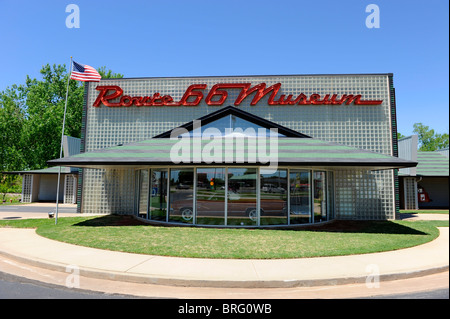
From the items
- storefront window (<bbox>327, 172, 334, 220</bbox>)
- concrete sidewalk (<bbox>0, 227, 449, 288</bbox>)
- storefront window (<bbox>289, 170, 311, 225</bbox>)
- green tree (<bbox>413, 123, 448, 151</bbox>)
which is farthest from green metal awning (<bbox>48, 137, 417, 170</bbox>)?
green tree (<bbox>413, 123, 448, 151</bbox>)

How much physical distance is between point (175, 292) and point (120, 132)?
47.0 ft

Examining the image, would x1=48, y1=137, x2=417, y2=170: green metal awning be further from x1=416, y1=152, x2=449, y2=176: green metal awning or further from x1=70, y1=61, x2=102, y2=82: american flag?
x1=416, y1=152, x2=449, y2=176: green metal awning

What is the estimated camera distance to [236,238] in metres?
10.3

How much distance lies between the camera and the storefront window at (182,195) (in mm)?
13258

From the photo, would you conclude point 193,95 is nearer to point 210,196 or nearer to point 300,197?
point 210,196

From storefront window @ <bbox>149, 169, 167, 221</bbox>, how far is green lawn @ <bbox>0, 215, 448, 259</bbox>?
131 cm

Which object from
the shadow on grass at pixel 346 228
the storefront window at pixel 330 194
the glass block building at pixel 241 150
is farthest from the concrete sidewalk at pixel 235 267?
the storefront window at pixel 330 194

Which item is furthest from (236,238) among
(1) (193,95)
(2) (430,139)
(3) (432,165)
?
(2) (430,139)

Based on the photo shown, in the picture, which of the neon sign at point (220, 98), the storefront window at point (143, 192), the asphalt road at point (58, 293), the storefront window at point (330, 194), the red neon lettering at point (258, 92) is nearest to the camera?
the asphalt road at point (58, 293)

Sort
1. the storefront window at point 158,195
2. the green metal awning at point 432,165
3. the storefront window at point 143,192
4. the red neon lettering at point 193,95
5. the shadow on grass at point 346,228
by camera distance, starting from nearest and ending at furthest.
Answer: the shadow on grass at point 346,228 < the storefront window at point 158,195 < the storefront window at point 143,192 < the red neon lettering at point 193,95 < the green metal awning at point 432,165

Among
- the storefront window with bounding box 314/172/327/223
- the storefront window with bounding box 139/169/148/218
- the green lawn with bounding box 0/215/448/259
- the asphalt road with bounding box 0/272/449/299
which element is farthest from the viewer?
the storefront window with bounding box 139/169/148/218

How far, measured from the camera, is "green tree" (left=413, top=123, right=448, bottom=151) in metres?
66.4

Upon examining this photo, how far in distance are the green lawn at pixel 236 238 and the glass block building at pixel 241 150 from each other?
5.22 feet

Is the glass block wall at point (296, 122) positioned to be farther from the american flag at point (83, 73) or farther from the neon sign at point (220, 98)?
the american flag at point (83, 73)
